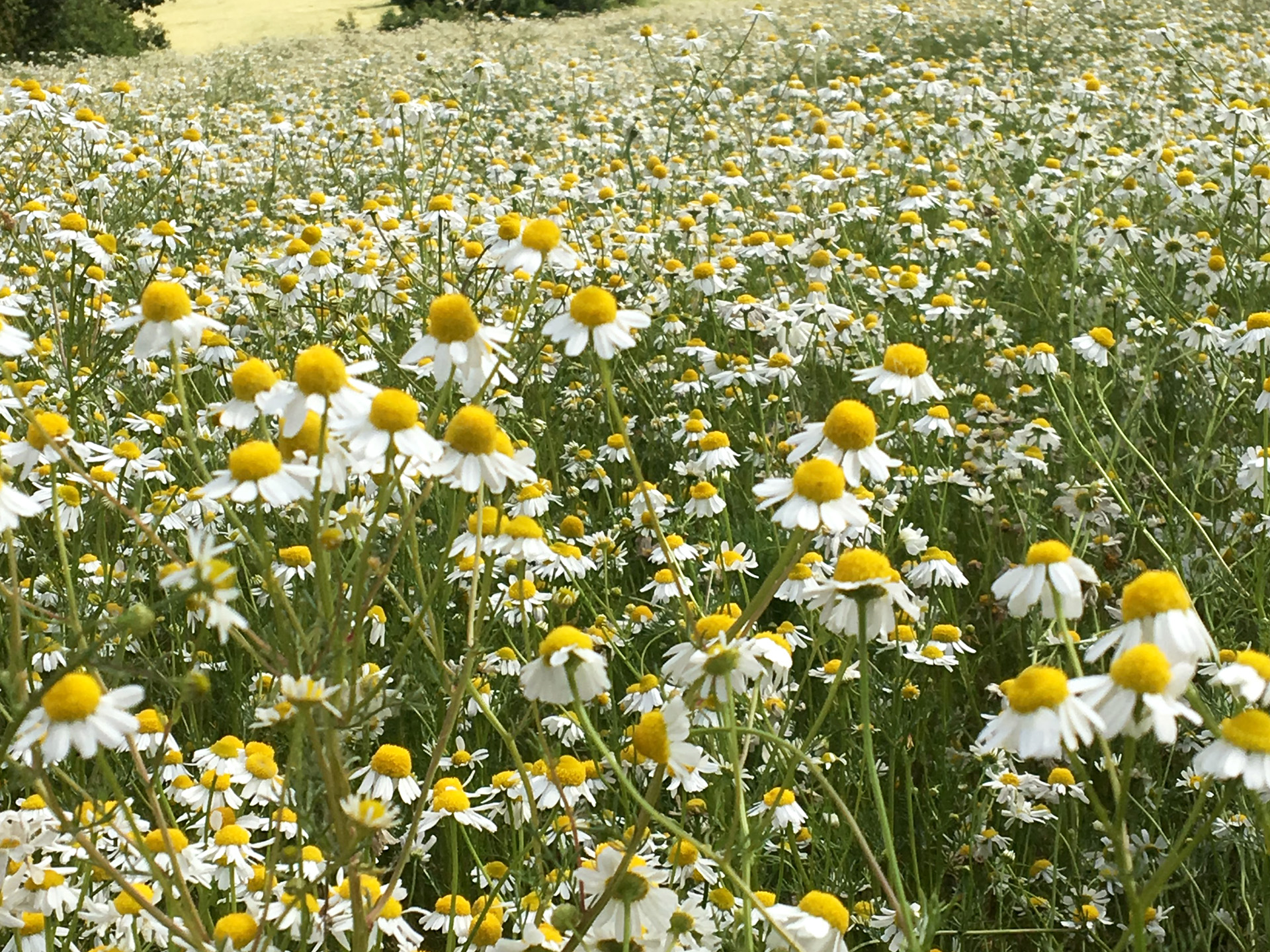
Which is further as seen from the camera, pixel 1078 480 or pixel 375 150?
pixel 375 150

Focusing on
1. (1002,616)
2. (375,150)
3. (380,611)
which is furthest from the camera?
(375,150)

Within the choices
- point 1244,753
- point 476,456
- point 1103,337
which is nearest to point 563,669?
point 476,456

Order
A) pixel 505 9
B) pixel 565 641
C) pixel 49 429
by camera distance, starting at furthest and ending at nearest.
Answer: pixel 505 9, pixel 49 429, pixel 565 641

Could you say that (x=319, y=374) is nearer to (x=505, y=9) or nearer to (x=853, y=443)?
(x=853, y=443)

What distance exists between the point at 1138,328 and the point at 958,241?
4.18 ft

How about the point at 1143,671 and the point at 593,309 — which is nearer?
the point at 1143,671

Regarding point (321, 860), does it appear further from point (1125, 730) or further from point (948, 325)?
point (948, 325)

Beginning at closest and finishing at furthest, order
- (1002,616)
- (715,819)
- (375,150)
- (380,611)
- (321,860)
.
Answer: (321,860) < (715,819) < (380,611) < (1002,616) < (375,150)

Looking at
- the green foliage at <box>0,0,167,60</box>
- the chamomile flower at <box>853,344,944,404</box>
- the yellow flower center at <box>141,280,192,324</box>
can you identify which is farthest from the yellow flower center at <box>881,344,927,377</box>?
the green foliage at <box>0,0,167,60</box>

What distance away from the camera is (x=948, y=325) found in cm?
461

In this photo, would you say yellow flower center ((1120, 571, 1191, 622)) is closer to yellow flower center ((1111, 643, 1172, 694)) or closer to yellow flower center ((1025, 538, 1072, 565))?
yellow flower center ((1111, 643, 1172, 694))

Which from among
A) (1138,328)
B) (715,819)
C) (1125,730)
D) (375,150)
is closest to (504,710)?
(715,819)

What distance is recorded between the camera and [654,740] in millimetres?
1374

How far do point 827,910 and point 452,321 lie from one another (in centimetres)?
91
